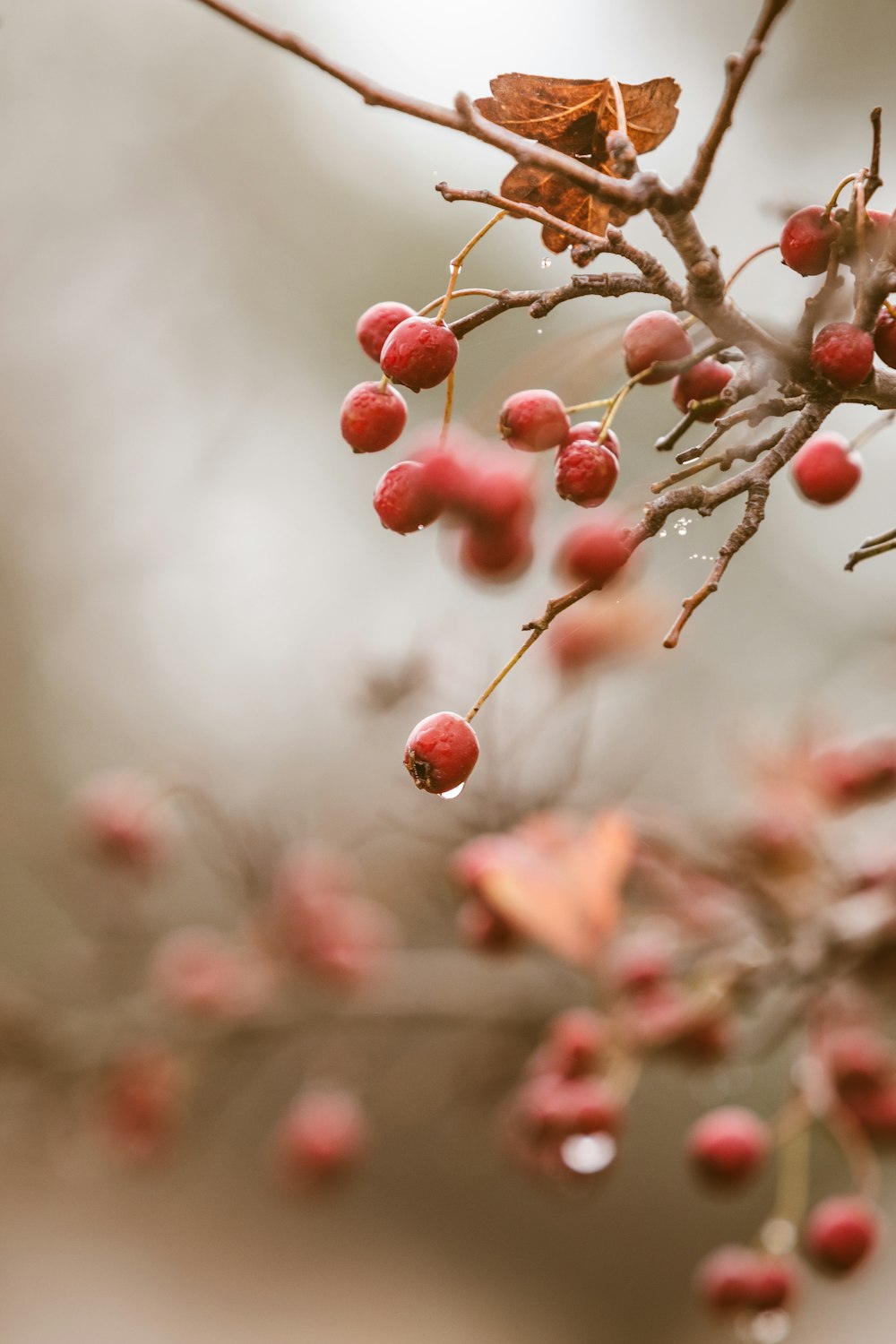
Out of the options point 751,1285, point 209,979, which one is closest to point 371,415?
point 751,1285

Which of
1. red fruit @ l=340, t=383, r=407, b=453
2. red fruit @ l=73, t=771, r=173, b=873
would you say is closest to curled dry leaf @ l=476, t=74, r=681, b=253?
red fruit @ l=340, t=383, r=407, b=453

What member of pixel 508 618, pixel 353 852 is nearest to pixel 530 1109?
pixel 353 852

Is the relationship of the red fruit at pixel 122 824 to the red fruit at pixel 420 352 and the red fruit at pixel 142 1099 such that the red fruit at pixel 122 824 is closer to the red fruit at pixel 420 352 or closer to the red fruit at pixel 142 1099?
the red fruit at pixel 142 1099

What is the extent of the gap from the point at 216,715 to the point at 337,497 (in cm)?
122

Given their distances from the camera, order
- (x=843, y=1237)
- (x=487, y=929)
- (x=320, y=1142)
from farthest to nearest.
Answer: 1. (x=320, y=1142)
2. (x=487, y=929)
3. (x=843, y=1237)

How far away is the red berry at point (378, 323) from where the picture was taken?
648mm

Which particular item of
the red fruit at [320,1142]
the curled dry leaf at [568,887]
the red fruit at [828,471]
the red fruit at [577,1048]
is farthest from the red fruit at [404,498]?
the red fruit at [320,1142]

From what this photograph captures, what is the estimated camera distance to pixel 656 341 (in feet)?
1.97

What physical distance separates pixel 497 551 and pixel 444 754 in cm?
18

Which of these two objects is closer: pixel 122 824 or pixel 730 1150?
pixel 730 1150

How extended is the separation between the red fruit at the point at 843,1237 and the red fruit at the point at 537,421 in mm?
946

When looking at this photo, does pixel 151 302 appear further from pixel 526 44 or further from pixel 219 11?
pixel 219 11

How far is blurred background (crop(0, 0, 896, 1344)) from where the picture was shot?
358 centimetres

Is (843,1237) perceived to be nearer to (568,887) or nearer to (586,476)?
(568,887)
